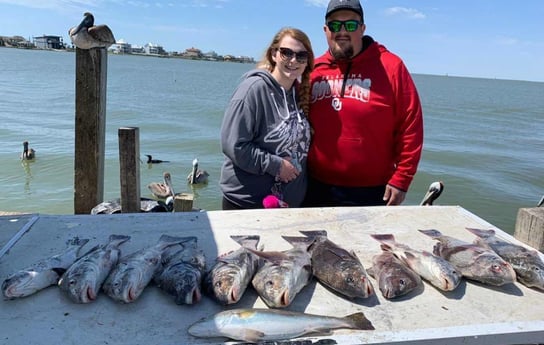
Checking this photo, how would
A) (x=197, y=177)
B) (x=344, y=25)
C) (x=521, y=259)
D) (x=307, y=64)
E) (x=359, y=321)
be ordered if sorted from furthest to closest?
(x=197, y=177) < (x=344, y=25) < (x=307, y=64) < (x=521, y=259) < (x=359, y=321)

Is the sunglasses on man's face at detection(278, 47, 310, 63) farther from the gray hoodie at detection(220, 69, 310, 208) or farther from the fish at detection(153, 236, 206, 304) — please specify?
the fish at detection(153, 236, 206, 304)

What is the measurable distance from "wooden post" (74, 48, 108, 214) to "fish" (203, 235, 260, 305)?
239cm

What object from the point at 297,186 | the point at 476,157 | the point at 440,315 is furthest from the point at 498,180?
the point at 440,315

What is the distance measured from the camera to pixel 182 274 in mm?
2227

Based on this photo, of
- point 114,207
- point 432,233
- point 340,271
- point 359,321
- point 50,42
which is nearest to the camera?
point 359,321

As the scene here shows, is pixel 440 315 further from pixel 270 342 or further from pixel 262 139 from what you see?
pixel 262 139

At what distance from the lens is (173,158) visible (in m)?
16.3

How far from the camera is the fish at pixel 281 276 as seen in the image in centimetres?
212

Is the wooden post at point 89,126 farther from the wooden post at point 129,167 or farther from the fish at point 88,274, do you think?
the fish at point 88,274

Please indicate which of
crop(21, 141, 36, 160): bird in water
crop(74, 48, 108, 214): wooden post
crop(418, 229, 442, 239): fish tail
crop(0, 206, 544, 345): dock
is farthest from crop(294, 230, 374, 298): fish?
crop(21, 141, 36, 160): bird in water

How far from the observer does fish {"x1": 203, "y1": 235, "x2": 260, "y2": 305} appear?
6.97 ft

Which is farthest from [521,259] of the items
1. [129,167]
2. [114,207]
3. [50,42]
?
[50,42]

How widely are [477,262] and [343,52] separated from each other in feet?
7.00

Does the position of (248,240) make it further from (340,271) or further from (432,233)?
(432,233)
